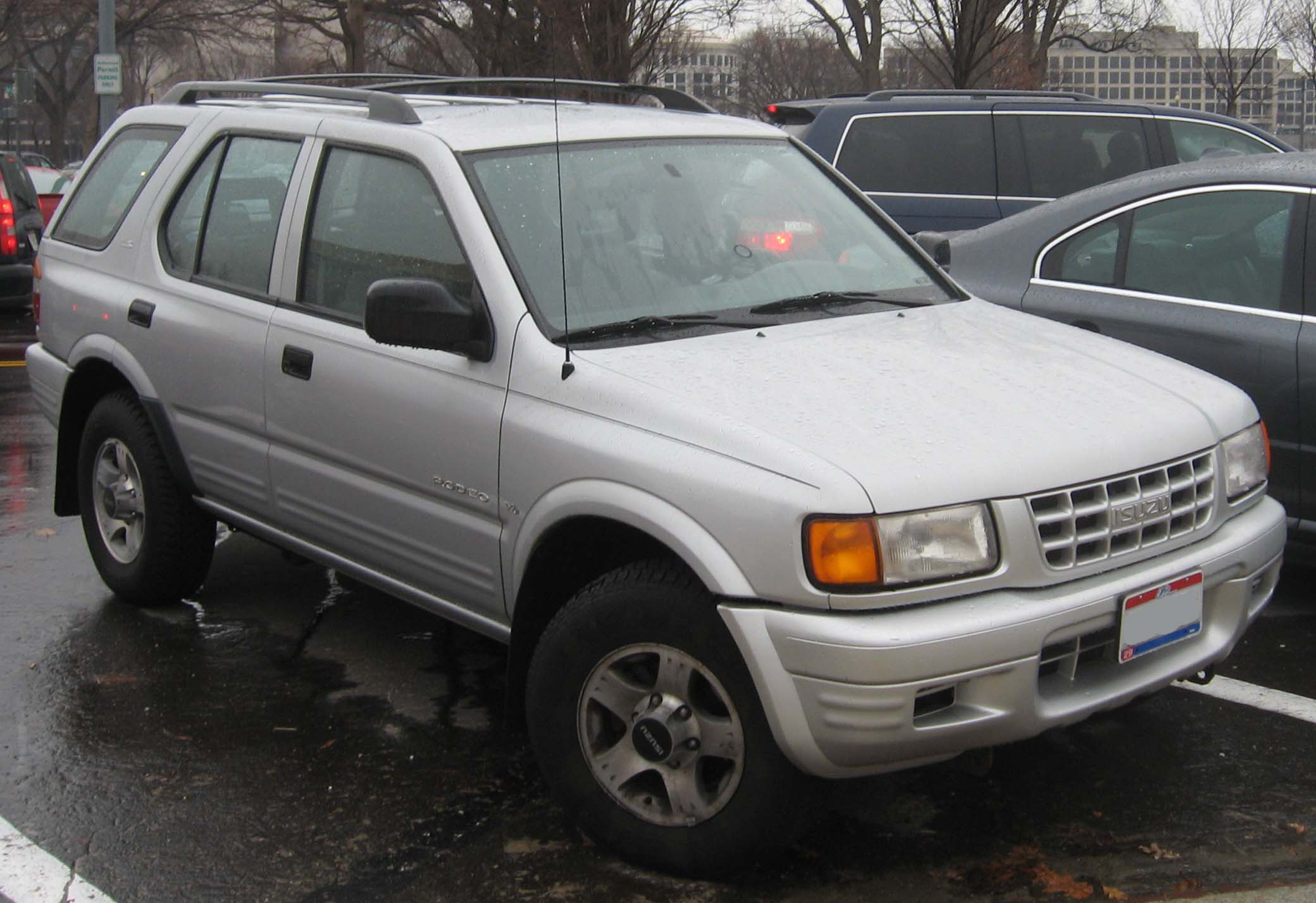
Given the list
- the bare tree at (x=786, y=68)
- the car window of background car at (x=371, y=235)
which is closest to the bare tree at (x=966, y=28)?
the car window of background car at (x=371, y=235)

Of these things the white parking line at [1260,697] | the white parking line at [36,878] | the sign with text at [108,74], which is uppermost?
the sign with text at [108,74]

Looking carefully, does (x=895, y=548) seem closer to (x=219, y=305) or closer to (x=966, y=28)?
(x=219, y=305)

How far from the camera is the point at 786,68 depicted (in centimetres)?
6581

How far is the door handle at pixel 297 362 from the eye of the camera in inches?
171

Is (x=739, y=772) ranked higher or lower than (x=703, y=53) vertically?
lower

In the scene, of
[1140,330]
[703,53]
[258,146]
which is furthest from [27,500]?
[703,53]

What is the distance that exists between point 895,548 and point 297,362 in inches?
80.9

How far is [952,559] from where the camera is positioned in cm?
311

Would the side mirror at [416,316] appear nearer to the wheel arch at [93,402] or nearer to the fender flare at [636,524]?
the fender flare at [636,524]

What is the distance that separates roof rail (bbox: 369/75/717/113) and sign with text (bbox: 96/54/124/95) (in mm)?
18985

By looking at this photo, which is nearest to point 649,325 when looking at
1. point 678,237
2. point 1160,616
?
point 678,237

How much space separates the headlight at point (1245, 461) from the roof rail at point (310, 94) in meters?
2.37

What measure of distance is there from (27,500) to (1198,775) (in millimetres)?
5507

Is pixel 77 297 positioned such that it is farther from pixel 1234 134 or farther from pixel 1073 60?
pixel 1073 60
